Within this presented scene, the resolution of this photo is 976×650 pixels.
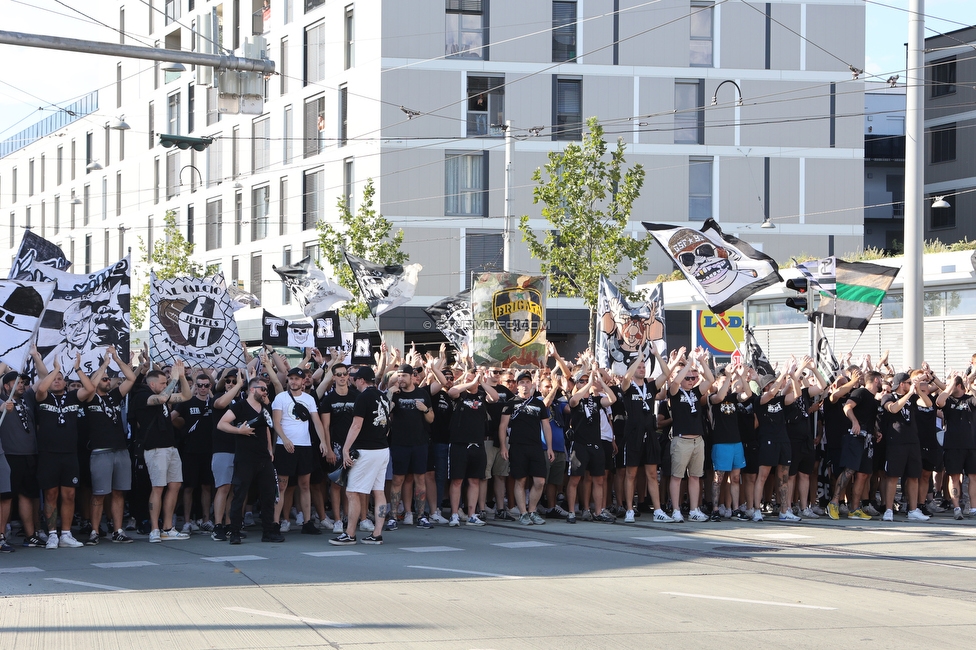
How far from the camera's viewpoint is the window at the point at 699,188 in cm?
4400

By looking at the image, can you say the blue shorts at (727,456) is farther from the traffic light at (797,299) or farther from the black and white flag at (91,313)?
the black and white flag at (91,313)

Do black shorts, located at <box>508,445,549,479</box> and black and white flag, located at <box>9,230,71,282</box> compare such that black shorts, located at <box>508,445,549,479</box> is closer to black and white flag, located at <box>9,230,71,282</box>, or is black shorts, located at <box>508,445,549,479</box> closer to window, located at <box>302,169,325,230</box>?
black and white flag, located at <box>9,230,71,282</box>

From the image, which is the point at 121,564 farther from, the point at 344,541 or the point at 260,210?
the point at 260,210

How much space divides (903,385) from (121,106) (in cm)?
5139

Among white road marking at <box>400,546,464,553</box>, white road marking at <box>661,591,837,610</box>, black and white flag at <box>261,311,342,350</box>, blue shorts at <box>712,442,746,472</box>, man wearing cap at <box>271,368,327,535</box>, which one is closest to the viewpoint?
white road marking at <box>661,591,837,610</box>

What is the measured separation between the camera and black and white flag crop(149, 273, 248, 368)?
1631 cm

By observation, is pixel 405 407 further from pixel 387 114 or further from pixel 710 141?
pixel 710 141

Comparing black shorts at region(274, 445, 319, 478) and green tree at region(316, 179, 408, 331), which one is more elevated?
green tree at region(316, 179, 408, 331)

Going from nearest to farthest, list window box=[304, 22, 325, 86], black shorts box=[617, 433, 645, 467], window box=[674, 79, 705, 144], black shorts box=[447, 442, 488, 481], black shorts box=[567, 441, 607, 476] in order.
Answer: black shorts box=[447, 442, 488, 481], black shorts box=[567, 441, 607, 476], black shorts box=[617, 433, 645, 467], window box=[674, 79, 705, 144], window box=[304, 22, 325, 86]

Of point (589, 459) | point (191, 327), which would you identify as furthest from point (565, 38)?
point (589, 459)

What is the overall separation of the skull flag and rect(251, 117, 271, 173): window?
33427 mm

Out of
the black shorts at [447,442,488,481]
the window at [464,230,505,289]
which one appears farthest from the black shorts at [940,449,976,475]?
the window at [464,230,505,289]

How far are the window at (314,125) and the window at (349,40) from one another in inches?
83.1

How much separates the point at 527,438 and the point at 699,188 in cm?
3091
